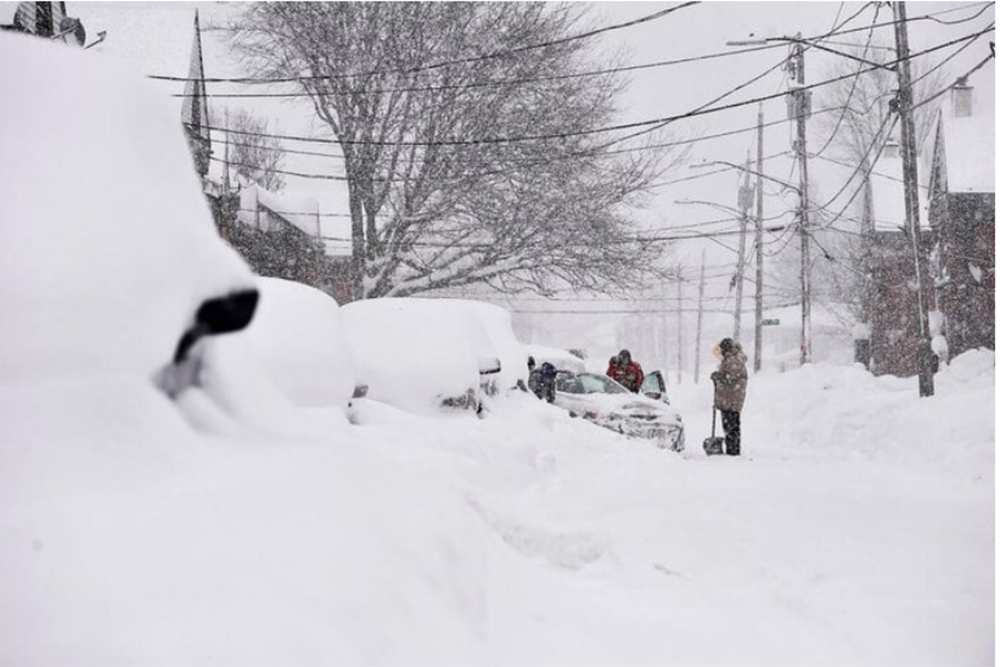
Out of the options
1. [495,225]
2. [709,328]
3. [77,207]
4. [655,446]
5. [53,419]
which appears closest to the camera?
[53,419]

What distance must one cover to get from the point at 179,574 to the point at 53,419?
49cm

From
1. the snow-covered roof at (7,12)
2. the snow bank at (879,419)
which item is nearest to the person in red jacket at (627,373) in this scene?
the snow bank at (879,419)

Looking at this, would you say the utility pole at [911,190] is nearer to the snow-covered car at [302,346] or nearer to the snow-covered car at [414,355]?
the snow-covered car at [414,355]

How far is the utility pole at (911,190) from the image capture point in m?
14.7

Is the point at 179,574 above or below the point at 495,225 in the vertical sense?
below

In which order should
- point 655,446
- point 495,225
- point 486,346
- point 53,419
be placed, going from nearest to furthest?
point 53,419, point 486,346, point 655,446, point 495,225

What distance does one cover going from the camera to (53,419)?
2.18 m

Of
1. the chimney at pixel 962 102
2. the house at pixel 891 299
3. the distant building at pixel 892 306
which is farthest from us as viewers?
the distant building at pixel 892 306

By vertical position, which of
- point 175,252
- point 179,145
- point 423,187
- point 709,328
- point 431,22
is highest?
point 431,22

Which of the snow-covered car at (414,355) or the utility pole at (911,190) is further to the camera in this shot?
the utility pole at (911,190)

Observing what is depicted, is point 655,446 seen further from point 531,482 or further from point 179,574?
point 179,574

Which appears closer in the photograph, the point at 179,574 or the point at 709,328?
the point at 179,574

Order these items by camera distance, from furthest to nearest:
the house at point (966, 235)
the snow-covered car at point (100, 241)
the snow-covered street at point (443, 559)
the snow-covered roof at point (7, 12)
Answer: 1. the house at point (966, 235)
2. the snow-covered roof at point (7, 12)
3. the snow-covered car at point (100, 241)
4. the snow-covered street at point (443, 559)

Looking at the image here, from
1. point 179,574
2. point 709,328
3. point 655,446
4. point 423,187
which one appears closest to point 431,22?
point 423,187
